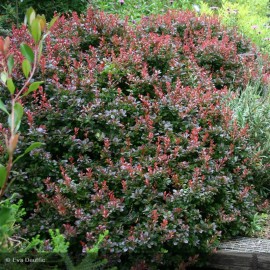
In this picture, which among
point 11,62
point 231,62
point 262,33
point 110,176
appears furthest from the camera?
→ point 262,33

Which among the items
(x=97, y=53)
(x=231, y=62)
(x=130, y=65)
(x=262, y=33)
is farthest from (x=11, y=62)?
(x=262, y=33)

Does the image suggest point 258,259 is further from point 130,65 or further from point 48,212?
point 130,65

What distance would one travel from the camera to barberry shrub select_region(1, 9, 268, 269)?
3049 millimetres

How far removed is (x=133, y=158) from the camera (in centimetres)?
338

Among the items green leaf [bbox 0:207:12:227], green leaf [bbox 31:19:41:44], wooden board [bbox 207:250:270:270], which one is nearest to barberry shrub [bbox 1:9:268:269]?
wooden board [bbox 207:250:270:270]

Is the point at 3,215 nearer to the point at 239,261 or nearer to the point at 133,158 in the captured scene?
the point at 133,158

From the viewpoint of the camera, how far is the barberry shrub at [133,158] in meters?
3.05

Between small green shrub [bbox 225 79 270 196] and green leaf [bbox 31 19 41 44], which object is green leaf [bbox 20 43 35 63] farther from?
small green shrub [bbox 225 79 270 196]

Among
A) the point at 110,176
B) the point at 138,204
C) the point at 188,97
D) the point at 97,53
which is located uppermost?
the point at 97,53

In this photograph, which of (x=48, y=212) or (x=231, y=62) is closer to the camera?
(x=48, y=212)

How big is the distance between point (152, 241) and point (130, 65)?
159cm

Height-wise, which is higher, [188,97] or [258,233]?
[188,97]

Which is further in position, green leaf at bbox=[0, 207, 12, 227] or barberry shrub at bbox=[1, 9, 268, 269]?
→ barberry shrub at bbox=[1, 9, 268, 269]

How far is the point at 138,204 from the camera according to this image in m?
3.14
